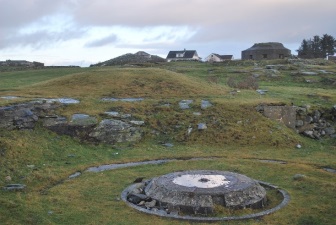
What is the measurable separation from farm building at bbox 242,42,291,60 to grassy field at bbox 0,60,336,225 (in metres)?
43.3

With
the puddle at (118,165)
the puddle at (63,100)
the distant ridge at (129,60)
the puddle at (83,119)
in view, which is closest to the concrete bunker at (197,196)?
the puddle at (118,165)

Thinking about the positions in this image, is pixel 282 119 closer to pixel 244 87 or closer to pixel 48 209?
pixel 244 87

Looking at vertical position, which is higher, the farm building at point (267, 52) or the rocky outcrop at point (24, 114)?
the farm building at point (267, 52)

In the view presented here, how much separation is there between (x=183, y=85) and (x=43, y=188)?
18305 millimetres

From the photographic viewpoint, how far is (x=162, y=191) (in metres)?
14.4

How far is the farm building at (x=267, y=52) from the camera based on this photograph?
78.5m

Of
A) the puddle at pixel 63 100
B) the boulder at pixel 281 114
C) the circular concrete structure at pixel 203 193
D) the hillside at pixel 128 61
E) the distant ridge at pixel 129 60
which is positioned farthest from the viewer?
the distant ridge at pixel 129 60

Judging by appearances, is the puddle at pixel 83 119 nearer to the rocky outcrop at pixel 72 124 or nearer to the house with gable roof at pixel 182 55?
the rocky outcrop at pixel 72 124

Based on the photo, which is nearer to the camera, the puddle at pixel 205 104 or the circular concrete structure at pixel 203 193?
the circular concrete structure at pixel 203 193

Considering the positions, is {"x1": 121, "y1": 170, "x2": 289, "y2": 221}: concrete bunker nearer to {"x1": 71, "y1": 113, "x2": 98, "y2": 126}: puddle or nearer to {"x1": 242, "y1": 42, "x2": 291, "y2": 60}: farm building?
{"x1": 71, "y1": 113, "x2": 98, "y2": 126}: puddle

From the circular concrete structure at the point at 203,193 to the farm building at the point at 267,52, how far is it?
66324 millimetres

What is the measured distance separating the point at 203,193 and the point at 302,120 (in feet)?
52.3

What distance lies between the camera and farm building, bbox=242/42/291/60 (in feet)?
258

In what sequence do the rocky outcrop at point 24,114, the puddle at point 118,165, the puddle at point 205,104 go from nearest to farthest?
the puddle at point 118,165
the rocky outcrop at point 24,114
the puddle at point 205,104
